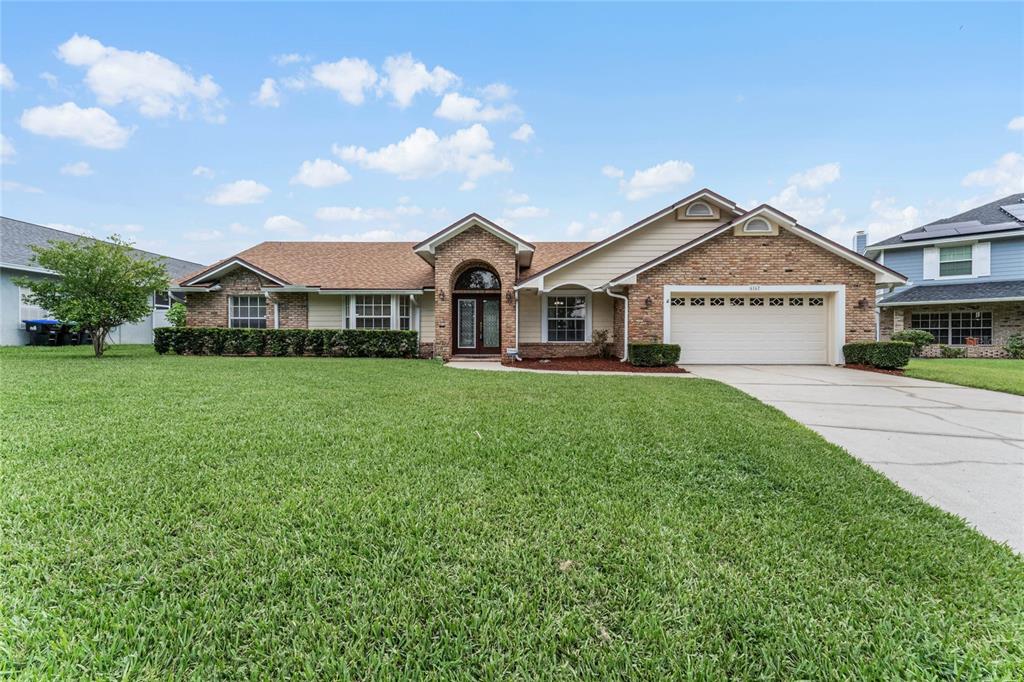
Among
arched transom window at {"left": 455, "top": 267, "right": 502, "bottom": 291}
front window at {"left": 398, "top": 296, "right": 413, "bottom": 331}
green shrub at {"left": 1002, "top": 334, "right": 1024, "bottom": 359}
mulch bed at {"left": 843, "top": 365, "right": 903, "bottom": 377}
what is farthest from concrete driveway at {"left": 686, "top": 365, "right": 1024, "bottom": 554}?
green shrub at {"left": 1002, "top": 334, "right": 1024, "bottom": 359}

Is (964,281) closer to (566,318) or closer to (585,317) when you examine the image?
(585,317)

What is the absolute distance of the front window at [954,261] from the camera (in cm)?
1798

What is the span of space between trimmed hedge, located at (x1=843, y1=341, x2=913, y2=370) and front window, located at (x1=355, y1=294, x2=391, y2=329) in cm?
1546

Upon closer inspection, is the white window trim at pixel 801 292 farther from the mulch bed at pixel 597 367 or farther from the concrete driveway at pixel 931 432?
the concrete driveway at pixel 931 432

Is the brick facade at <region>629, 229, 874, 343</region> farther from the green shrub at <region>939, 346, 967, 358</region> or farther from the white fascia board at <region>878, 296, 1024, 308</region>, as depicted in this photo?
the green shrub at <region>939, 346, 967, 358</region>

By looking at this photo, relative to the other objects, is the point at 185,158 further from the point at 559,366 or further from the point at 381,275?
the point at 559,366

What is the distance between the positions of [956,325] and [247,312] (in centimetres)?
2980

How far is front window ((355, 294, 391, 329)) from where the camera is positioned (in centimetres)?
1591

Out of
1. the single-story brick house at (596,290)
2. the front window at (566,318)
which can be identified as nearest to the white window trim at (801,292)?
the single-story brick house at (596,290)

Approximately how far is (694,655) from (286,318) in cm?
1711

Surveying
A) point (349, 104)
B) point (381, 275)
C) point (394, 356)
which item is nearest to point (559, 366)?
point (394, 356)

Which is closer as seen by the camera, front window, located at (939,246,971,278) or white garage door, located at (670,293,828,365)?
white garage door, located at (670,293,828,365)

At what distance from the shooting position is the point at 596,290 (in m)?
14.2

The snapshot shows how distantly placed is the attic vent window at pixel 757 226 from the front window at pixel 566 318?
5682 mm
